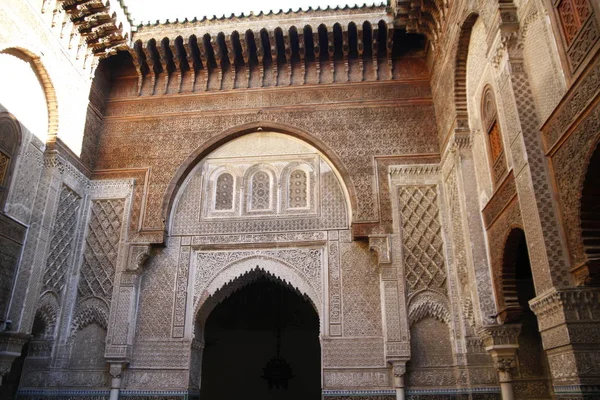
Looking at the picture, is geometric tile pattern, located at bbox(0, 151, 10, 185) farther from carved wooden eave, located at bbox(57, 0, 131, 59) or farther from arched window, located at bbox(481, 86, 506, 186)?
arched window, located at bbox(481, 86, 506, 186)

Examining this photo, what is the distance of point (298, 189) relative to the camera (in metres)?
5.96

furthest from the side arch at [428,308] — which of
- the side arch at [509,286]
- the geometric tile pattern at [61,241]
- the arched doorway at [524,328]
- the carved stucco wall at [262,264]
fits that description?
the geometric tile pattern at [61,241]

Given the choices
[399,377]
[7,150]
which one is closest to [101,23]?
[7,150]

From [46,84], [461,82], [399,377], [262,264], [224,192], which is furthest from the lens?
[224,192]

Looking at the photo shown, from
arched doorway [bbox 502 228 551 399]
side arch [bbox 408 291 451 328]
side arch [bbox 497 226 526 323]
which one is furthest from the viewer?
side arch [bbox 408 291 451 328]

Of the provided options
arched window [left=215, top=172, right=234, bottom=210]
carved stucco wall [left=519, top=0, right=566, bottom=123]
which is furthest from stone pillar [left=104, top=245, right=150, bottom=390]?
carved stucco wall [left=519, top=0, right=566, bottom=123]

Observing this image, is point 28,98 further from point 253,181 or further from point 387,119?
point 387,119

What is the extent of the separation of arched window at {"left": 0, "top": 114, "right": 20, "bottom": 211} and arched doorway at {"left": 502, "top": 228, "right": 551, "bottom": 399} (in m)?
4.50

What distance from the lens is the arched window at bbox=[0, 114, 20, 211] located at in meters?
4.68

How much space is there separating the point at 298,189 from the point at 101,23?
9.92ft

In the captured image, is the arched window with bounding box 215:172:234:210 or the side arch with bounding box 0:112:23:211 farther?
the arched window with bounding box 215:172:234:210

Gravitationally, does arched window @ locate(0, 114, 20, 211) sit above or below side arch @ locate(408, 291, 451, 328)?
above

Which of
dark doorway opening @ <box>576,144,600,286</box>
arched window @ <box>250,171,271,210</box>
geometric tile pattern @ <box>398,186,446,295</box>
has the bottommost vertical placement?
dark doorway opening @ <box>576,144,600,286</box>

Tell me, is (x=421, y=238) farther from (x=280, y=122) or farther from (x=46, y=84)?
(x=46, y=84)
